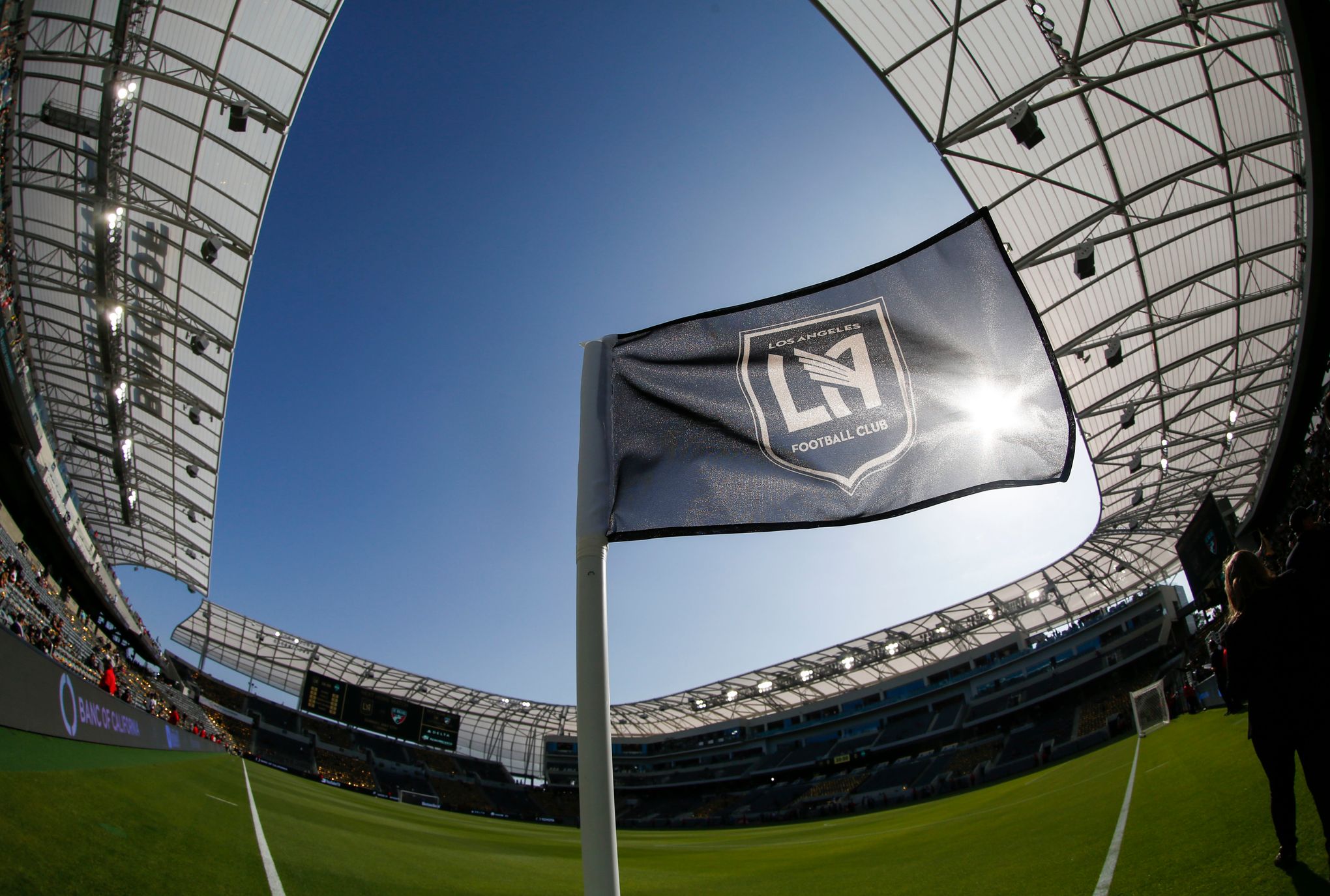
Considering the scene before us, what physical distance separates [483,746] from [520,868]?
6100cm

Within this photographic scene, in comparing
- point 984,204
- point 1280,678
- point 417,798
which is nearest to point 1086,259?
point 984,204

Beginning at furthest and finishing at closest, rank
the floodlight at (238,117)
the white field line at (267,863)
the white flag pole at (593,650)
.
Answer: the floodlight at (238,117) < the white field line at (267,863) < the white flag pole at (593,650)

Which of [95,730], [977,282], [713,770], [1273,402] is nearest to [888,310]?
[977,282]

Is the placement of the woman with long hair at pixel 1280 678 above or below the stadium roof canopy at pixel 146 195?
below

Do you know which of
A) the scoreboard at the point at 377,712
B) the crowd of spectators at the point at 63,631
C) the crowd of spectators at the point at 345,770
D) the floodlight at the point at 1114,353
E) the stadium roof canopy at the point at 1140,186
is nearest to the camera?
the stadium roof canopy at the point at 1140,186

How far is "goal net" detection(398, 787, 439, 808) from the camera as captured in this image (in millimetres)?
49562

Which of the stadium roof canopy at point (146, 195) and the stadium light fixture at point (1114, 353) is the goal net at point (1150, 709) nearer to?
the stadium light fixture at point (1114, 353)

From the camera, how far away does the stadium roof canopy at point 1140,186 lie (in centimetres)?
1244

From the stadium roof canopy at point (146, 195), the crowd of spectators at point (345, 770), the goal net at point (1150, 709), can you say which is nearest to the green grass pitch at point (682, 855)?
the goal net at point (1150, 709)

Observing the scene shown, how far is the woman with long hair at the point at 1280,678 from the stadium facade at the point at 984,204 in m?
9.04

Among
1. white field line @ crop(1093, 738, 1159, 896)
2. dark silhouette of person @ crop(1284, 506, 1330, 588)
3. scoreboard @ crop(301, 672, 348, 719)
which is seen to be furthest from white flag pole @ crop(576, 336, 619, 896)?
scoreboard @ crop(301, 672, 348, 719)

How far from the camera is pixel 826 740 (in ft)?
186

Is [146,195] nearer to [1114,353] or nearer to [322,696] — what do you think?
[1114,353]

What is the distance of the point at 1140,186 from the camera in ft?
49.9
